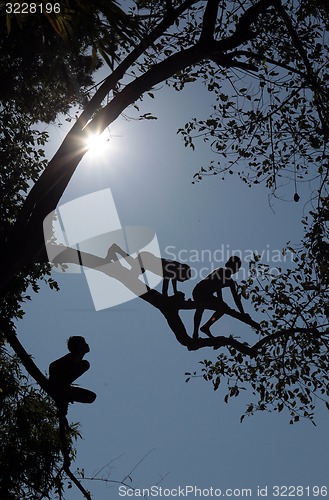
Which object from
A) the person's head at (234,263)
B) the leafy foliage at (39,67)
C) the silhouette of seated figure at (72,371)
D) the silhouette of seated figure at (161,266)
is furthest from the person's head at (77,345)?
the leafy foliage at (39,67)

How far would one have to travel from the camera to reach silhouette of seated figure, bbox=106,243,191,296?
7875 mm

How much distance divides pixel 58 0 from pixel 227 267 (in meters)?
5.76

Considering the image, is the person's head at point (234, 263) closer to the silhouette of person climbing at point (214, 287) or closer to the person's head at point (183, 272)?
the silhouette of person climbing at point (214, 287)

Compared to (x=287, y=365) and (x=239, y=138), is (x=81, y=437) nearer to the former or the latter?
(x=287, y=365)

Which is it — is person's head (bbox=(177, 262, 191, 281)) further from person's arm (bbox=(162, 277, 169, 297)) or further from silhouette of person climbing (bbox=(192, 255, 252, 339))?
silhouette of person climbing (bbox=(192, 255, 252, 339))

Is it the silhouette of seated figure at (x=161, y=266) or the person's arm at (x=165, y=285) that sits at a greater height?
the silhouette of seated figure at (x=161, y=266)

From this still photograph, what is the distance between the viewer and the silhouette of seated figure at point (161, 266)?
7875 millimetres

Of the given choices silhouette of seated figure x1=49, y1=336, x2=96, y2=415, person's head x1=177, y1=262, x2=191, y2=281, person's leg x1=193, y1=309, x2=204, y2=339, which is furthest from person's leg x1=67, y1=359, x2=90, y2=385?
person's leg x1=193, y1=309, x2=204, y2=339

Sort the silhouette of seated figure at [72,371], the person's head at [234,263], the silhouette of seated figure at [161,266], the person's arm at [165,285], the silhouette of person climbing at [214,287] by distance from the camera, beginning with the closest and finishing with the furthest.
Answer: the silhouette of seated figure at [72,371]
the person's arm at [165,285]
the silhouette of seated figure at [161,266]
the silhouette of person climbing at [214,287]
the person's head at [234,263]

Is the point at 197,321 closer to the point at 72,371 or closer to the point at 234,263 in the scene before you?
the point at 234,263

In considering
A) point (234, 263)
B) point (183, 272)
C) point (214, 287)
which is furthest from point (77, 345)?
point (234, 263)

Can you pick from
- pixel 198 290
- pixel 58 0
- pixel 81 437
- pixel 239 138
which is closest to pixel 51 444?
pixel 81 437

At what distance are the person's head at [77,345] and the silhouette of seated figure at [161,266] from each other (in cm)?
135

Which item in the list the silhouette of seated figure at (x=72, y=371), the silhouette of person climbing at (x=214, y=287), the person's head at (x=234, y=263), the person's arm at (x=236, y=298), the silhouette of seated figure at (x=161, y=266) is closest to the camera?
the silhouette of seated figure at (x=72, y=371)
